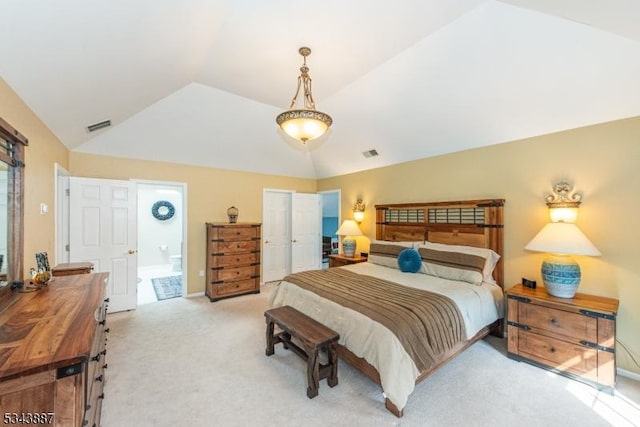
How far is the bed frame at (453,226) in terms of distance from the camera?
10.8 feet

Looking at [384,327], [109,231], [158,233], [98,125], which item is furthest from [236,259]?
[158,233]

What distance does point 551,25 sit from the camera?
2164mm

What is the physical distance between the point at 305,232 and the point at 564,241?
15.1 feet

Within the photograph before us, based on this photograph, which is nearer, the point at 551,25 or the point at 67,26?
the point at 67,26

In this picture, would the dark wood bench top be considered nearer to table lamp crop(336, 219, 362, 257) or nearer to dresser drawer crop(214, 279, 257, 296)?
dresser drawer crop(214, 279, 257, 296)

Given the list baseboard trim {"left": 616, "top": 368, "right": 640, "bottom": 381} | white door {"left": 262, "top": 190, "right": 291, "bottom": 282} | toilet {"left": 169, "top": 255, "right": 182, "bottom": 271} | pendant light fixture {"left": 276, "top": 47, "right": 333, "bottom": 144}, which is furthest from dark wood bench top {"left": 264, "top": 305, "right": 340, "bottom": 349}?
toilet {"left": 169, "top": 255, "right": 182, "bottom": 271}

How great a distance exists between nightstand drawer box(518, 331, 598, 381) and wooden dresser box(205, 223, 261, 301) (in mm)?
4112

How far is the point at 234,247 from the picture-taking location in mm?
4887

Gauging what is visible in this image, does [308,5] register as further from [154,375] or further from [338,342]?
[154,375]

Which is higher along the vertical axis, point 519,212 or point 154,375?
point 519,212

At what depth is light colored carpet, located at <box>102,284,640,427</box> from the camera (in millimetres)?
1983

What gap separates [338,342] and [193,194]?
391 cm

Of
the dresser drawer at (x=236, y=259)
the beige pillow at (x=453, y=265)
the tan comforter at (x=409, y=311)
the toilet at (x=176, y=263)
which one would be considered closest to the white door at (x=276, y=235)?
the dresser drawer at (x=236, y=259)

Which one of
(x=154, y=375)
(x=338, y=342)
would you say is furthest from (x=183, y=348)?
(x=338, y=342)
